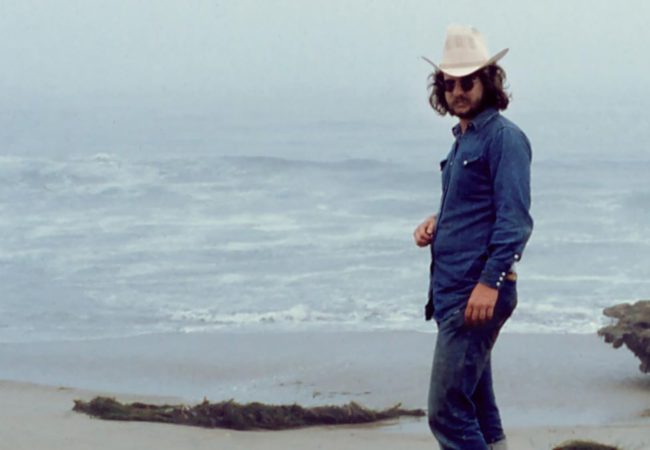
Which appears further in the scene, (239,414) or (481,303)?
(239,414)

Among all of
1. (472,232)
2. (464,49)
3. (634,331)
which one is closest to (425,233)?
Result: (472,232)

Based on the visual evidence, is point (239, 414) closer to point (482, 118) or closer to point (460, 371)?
point (460, 371)

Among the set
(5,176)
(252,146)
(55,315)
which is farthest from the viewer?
(252,146)

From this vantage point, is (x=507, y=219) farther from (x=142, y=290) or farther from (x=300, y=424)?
(x=142, y=290)

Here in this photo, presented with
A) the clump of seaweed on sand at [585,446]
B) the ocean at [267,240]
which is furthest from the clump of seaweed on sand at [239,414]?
the ocean at [267,240]

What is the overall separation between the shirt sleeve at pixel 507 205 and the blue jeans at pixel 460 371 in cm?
10

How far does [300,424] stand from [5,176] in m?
17.6

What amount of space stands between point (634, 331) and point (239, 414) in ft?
9.43

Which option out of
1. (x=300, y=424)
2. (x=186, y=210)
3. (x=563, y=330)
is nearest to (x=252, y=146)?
(x=186, y=210)

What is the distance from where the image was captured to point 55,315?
11586 mm

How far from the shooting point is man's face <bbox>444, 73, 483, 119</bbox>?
4.45 metres

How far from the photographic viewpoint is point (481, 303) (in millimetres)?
4270

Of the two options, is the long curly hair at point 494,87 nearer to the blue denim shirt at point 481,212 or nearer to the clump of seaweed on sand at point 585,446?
the blue denim shirt at point 481,212

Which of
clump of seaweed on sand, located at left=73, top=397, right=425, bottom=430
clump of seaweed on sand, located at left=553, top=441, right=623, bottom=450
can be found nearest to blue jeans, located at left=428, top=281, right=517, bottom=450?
clump of seaweed on sand, located at left=553, top=441, right=623, bottom=450
